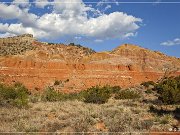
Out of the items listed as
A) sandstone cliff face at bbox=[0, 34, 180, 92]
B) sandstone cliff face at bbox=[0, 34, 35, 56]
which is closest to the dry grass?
sandstone cliff face at bbox=[0, 34, 180, 92]

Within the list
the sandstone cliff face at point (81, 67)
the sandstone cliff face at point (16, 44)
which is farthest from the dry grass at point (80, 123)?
the sandstone cliff face at point (16, 44)

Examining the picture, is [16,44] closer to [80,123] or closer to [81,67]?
[81,67]

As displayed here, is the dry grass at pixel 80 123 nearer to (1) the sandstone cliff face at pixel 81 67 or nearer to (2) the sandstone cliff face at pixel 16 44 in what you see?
(1) the sandstone cliff face at pixel 81 67

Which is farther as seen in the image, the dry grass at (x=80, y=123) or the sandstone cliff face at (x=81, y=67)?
the sandstone cliff face at (x=81, y=67)

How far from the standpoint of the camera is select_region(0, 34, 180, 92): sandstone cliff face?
192ft

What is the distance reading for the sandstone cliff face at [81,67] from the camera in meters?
58.5

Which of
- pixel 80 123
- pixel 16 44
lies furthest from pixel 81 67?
pixel 80 123

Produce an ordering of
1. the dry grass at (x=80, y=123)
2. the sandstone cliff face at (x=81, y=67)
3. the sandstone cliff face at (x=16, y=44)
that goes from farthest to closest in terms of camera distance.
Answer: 1. the sandstone cliff face at (x=16, y=44)
2. the sandstone cliff face at (x=81, y=67)
3. the dry grass at (x=80, y=123)


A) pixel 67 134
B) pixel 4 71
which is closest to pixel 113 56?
pixel 4 71

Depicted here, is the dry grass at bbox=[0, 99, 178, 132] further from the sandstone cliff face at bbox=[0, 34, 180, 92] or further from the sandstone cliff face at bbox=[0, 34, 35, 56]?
the sandstone cliff face at bbox=[0, 34, 35, 56]

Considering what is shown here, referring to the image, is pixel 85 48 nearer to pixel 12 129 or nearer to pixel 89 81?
pixel 89 81

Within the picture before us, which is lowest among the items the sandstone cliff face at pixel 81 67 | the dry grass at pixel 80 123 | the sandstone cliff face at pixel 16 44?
the dry grass at pixel 80 123

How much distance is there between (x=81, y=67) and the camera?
2457 inches

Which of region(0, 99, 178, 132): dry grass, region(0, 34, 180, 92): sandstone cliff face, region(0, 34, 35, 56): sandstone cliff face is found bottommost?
region(0, 99, 178, 132): dry grass
